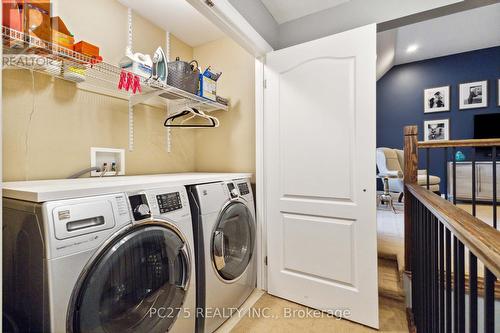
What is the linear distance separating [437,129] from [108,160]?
18.5ft

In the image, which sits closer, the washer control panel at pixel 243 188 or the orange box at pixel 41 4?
the orange box at pixel 41 4

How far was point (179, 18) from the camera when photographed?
1.94 meters

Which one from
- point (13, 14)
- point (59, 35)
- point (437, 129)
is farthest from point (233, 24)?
point (437, 129)

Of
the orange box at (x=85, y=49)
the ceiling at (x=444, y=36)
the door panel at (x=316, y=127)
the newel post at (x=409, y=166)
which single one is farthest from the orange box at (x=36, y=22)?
the ceiling at (x=444, y=36)

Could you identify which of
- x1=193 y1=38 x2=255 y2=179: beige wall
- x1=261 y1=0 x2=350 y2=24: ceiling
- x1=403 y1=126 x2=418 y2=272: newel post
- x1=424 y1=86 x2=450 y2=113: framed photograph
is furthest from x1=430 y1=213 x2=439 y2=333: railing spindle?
x1=424 y1=86 x2=450 y2=113: framed photograph

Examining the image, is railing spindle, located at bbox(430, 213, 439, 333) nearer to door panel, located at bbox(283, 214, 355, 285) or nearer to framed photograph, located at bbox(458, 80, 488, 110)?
door panel, located at bbox(283, 214, 355, 285)

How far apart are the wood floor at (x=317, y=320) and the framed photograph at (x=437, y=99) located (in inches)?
169

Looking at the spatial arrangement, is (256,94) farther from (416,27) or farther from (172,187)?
(416,27)

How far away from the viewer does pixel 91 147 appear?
1.57 meters

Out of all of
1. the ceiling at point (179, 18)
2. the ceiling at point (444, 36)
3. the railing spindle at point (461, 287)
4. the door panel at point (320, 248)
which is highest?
the ceiling at point (444, 36)

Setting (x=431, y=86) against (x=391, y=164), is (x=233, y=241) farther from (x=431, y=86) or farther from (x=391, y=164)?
(x=431, y=86)

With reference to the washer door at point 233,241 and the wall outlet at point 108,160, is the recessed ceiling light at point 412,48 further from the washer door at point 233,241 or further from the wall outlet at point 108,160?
the wall outlet at point 108,160

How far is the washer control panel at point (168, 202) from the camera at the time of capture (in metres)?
1.15

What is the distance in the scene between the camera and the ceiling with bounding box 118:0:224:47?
5.81 ft
